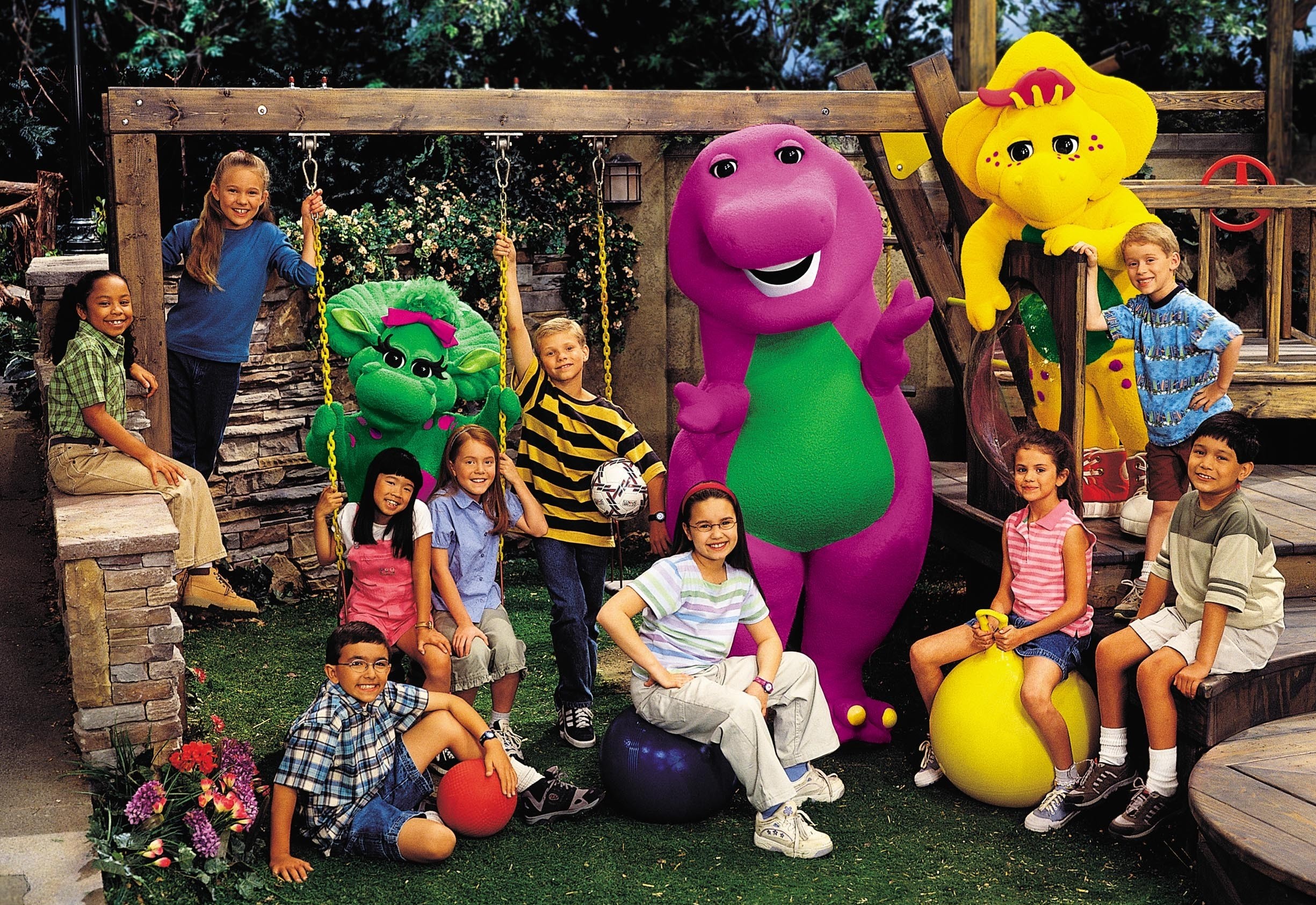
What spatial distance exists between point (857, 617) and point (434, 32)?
804cm

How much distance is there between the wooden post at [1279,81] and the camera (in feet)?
31.1

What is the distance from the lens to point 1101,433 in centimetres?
529

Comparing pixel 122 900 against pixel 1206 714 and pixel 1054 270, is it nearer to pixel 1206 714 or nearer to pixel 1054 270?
pixel 1206 714

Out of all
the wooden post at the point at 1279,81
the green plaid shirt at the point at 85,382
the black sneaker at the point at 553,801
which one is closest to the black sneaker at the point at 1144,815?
the black sneaker at the point at 553,801

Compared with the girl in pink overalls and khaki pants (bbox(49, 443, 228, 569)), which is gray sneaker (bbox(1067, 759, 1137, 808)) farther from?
khaki pants (bbox(49, 443, 228, 569))

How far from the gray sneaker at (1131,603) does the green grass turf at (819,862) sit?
0.67 m

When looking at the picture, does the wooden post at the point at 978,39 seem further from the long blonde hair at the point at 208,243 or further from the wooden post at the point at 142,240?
the wooden post at the point at 142,240

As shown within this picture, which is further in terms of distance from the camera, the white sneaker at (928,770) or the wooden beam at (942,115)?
the wooden beam at (942,115)

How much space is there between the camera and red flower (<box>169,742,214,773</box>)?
4215mm

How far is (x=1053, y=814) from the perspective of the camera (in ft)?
14.4

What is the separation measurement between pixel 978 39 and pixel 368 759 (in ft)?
22.1

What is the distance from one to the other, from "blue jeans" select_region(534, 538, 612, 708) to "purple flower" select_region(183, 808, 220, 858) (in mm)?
1357

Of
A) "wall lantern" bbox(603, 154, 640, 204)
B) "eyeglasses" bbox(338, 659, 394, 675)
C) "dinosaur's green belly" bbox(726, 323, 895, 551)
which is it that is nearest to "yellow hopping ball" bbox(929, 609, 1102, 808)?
"dinosaur's green belly" bbox(726, 323, 895, 551)

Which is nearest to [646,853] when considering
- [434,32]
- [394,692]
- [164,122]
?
[394,692]
